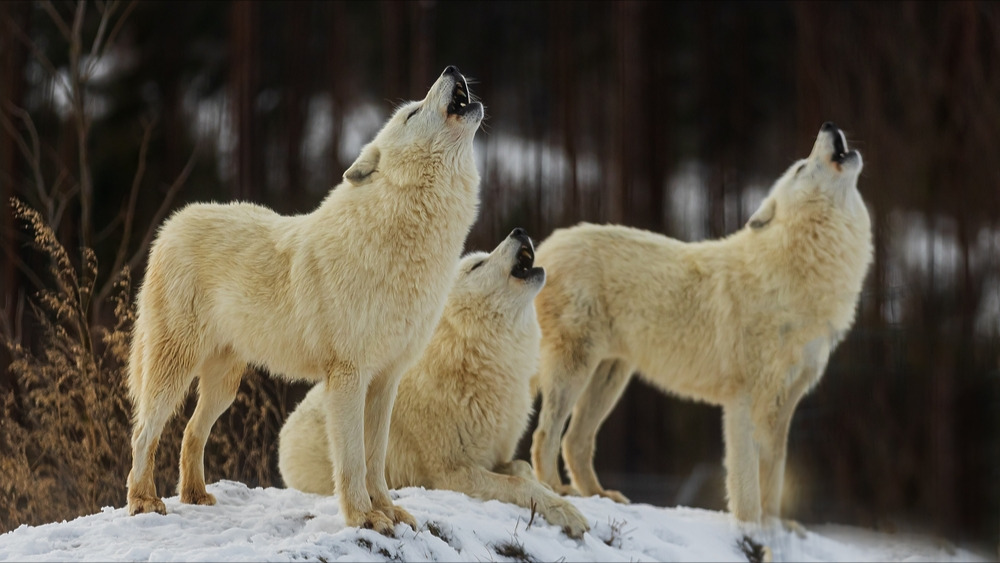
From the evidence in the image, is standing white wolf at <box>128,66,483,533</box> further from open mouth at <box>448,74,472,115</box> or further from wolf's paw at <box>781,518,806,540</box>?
wolf's paw at <box>781,518,806,540</box>

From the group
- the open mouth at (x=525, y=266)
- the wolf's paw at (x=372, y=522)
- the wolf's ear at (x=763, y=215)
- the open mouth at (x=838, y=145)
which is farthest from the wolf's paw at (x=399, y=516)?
the open mouth at (x=838, y=145)

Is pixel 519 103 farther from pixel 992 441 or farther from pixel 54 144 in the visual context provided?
pixel 992 441

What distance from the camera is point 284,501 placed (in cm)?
463

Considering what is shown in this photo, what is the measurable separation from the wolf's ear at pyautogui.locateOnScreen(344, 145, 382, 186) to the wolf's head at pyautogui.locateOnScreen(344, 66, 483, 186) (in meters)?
0.01

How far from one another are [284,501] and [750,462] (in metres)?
2.82

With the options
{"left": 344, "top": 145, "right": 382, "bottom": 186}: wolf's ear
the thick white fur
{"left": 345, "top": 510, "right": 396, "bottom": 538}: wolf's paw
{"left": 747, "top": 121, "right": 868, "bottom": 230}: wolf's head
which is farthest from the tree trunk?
{"left": 345, "top": 510, "right": 396, "bottom": 538}: wolf's paw

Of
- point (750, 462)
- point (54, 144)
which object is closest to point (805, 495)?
point (750, 462)

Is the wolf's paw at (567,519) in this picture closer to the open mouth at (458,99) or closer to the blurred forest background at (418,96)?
the blurred forest background at (418,96)

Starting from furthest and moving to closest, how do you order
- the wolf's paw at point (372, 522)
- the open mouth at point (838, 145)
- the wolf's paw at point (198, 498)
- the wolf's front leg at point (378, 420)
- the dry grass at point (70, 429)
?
the open mouth at point (838, 145), the dry grass at point (70, 429), the wolf's paw at point (198, 498), the wolf's front leg at point (378, 420), the wolf's paw at point (372, 522)

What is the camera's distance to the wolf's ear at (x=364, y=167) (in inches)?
163

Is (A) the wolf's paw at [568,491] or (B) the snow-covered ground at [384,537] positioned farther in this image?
(A) the wolf's paw at [568,491]

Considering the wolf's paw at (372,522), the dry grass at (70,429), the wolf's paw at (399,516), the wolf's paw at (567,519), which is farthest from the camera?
the dry grass at (70,429)

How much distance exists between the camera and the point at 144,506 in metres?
4.14

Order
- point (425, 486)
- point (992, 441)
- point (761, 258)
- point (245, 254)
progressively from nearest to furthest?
1. point (992, 441)
2. point (245, 254)
3. point (425, 486)
4. point (761, 258)
